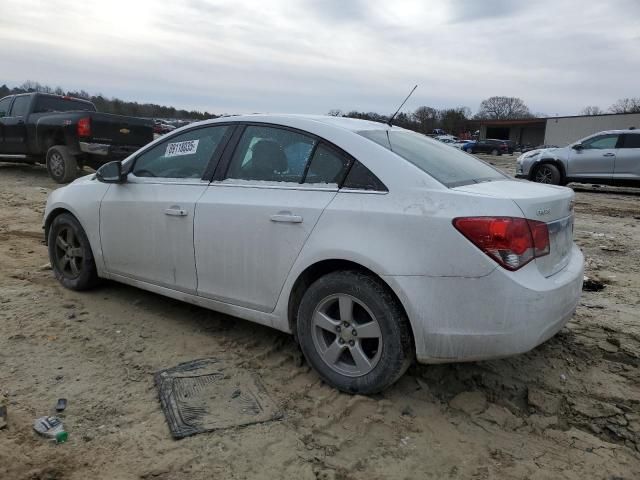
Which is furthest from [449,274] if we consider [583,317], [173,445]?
[583,317]

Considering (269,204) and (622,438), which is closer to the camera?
(622,438)

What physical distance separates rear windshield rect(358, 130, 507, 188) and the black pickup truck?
28.8ft

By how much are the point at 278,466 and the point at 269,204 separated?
150 centimetres

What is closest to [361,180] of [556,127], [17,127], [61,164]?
[61,164]

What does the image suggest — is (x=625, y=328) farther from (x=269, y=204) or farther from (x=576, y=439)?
(x=269, y=204)

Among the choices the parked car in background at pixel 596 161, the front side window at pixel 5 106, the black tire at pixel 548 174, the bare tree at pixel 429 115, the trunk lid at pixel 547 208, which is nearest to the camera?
the trunk lid at pixel 547 208

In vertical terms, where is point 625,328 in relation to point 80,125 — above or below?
below

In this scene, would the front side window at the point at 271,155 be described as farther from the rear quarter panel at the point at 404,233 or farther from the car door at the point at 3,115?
the car door at the point at 3,115

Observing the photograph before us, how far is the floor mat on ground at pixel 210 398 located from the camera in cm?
277

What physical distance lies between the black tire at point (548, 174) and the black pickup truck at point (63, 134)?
1000 centimetres

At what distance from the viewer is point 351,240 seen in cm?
289

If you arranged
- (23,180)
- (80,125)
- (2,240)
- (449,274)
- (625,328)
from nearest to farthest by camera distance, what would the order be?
(449,274) → (625,328) → (2,240) → (80,125) → (23,180)

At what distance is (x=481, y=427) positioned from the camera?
2799 millimetres

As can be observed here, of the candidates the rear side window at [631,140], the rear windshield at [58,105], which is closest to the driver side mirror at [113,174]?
the rear windshield at [58,105]
